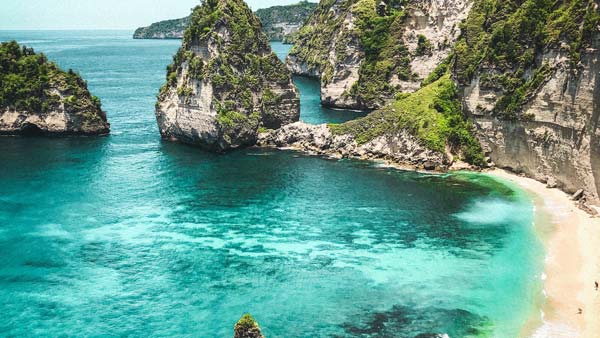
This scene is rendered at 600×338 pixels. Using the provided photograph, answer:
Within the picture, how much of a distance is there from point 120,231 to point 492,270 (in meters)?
37.2

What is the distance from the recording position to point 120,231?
62.0 m

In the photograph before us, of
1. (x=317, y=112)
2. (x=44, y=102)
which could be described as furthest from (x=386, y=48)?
(x=44, y=102)

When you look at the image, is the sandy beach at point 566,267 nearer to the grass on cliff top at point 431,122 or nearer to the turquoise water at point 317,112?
the grass on cliff top at point 431,122

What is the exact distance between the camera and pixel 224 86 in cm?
9131

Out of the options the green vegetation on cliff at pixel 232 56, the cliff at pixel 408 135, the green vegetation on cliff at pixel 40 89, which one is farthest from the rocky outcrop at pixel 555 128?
the green vegetation on cliff at pixel 40 89

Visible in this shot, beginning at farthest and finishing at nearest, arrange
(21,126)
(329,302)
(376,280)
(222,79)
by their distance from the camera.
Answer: (21,126) < (222,79) < (376,280) < (329,302)

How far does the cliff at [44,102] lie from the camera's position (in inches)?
3920

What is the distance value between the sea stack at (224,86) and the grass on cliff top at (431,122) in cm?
1435

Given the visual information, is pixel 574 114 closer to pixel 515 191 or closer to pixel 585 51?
pixel 585 51

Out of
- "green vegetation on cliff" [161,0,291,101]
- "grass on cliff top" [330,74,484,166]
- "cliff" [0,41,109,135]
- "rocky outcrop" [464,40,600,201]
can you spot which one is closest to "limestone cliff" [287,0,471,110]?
"grass on cliff top" [330,74,484,166]

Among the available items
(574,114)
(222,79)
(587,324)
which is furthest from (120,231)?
(574,114)

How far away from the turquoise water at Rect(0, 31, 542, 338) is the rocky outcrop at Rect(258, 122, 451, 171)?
3817 millimetres

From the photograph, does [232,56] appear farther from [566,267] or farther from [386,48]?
[566,267]

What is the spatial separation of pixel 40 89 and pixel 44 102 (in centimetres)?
237
